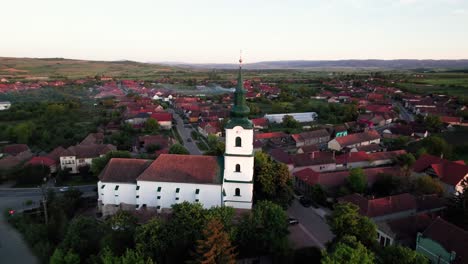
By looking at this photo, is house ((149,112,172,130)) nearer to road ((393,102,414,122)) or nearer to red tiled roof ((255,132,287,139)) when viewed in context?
red tiled roof ((255,132,287,139))

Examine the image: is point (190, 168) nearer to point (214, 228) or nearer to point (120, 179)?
point (120, 179)

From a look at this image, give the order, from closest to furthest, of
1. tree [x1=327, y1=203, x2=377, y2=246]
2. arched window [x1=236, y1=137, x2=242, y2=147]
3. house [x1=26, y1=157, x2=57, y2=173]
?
tree [x1=327, y1=203, x2=377, y2=246]
arched window [x1=236, y1=137, x2=242, y2=147]
house [x1=26, y1=157, x2=57, y2=173]

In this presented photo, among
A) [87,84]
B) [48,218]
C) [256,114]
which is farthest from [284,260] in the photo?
[87,84]

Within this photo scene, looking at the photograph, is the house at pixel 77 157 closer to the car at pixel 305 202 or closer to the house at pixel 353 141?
the car at pixel 305 202

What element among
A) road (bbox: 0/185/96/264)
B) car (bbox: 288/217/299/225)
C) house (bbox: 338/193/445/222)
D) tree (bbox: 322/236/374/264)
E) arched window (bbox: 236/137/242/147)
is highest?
arched window (bbox: 236/137/242/147)

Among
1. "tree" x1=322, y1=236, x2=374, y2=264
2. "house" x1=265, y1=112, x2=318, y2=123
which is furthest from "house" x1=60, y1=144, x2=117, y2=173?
"house" x1=265, y1=112, x2=318, y2=123

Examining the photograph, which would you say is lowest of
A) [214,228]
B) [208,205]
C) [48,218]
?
[48,218]
